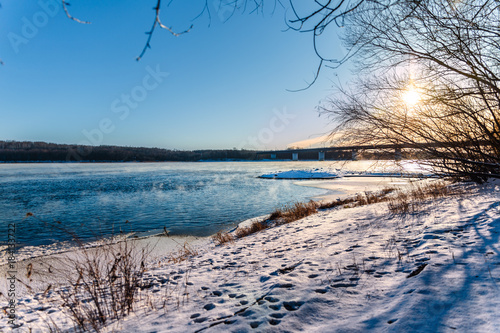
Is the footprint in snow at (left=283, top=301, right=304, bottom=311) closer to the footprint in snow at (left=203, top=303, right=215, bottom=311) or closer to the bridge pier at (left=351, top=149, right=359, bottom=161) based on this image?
the footprint in snow at (left=203, top=303, right=215, bottom=311)

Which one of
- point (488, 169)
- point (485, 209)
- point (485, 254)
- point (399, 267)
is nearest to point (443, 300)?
point (399, 267)

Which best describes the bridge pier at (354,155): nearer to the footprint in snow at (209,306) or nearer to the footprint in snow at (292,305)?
the footprint in snow at (292,305)

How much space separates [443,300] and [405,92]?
4968mm

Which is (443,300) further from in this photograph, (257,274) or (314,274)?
(257,274)

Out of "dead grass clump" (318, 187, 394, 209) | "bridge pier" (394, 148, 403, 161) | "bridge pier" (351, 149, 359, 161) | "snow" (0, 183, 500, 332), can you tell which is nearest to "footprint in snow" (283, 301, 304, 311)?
"snow" (0, 183, 500, 332)

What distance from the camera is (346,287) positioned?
3.26m

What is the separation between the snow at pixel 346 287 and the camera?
2.49 m

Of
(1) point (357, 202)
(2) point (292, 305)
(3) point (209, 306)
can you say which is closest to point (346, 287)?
(2) point (292, 305)

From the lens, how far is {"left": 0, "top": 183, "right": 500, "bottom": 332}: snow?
2486 millimetres

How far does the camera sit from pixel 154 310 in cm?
345

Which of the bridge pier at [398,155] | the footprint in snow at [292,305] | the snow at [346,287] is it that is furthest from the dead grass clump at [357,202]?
the footprint in snow at [292,305]

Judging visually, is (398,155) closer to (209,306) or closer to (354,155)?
(354,155)

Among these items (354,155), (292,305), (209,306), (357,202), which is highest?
(354,155)

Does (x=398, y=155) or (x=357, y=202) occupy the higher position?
(x=398, y=155)
